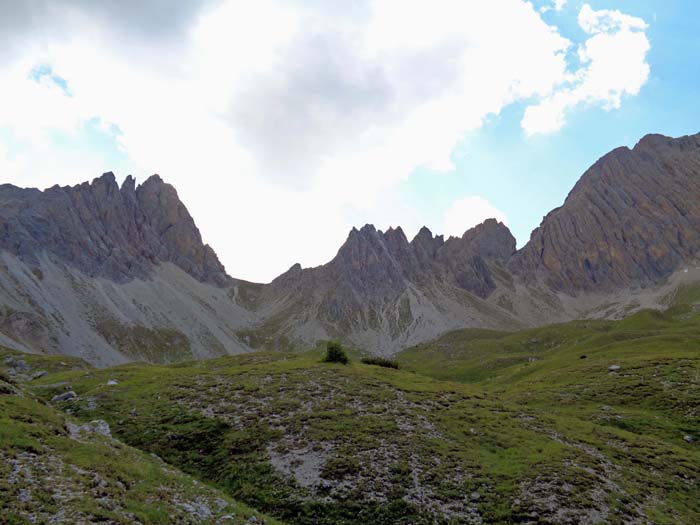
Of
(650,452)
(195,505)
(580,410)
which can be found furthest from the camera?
(580,410)

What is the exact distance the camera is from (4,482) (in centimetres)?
1619

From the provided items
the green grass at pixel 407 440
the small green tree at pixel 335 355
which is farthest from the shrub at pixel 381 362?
the green grass at pixel 407 440

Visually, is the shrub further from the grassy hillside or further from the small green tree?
the grassy hillside

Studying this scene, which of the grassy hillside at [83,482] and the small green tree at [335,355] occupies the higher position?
the small green tree at [335,355]

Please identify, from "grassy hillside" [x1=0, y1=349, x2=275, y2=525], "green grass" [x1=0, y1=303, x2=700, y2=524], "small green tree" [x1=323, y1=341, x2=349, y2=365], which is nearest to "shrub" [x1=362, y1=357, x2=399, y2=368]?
"small green tree" [x1=323, y1=341, x2=349, y2=365]

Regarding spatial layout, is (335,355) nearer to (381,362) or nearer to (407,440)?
(381,362)

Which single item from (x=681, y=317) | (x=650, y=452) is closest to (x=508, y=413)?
(x=650, y=452)

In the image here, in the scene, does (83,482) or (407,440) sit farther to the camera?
(407,440)

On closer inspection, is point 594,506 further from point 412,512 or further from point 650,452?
point 650,452

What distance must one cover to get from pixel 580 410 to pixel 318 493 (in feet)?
114

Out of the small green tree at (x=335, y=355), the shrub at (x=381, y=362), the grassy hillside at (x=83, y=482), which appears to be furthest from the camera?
the shrub at (x=381, y=362)

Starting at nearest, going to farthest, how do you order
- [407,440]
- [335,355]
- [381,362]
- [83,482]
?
[83,482], [407,440], [335,355], [381,362]

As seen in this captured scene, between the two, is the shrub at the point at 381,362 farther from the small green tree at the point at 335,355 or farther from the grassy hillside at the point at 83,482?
the grassy hillside at the point at 83,482

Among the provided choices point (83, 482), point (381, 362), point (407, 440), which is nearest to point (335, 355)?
point (381, 362)
